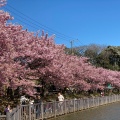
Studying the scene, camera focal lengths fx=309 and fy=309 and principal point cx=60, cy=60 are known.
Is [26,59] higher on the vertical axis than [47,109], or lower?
higher

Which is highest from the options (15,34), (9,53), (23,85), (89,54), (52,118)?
(89,54)

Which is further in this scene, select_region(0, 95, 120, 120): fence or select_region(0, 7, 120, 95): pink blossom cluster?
select_region(0, 95, 120, 120): fence

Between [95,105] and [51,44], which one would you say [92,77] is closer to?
[95,105]

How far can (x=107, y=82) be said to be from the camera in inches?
2249

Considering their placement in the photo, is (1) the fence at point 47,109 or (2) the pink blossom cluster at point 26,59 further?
(1) the fence at point 47,109

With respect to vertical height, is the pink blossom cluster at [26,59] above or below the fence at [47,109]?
above

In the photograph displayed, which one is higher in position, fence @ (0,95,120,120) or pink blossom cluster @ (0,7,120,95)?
pink blossom cluster @ (0,7,120,95)

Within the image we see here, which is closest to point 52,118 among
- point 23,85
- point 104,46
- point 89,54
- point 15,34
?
point 23,85

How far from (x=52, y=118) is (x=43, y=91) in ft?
31.3

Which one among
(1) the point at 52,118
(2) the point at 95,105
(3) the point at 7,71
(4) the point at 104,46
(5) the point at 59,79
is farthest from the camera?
(4) the point at 104,46

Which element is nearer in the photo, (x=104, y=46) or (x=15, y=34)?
(x=15, y=34)

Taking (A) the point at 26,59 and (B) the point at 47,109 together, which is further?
(B) the point at 47,109

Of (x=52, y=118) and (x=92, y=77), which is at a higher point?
(x=92, y=77)

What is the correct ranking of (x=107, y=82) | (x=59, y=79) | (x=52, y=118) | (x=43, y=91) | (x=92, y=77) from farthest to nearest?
(x=107, y=82)
(x=92, y=77)
(x=43, y=91)
(x=59, y=79)
(x=52, y=118)
